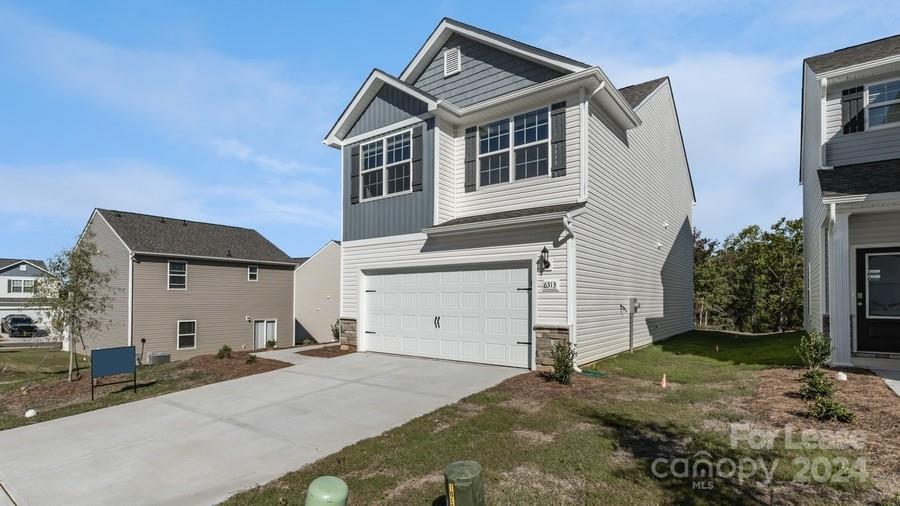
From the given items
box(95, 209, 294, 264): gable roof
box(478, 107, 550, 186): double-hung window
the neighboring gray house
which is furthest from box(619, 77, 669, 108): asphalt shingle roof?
the neighboring gray house

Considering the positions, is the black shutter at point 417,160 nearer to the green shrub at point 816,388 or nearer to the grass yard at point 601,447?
the grass yard at point 601,447

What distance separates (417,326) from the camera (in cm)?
1243

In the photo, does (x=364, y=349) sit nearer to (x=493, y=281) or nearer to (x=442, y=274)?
(x=442, y=274)

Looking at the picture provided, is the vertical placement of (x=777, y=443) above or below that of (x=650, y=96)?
below

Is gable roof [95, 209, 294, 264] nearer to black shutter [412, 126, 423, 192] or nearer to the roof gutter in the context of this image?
the roof gutter

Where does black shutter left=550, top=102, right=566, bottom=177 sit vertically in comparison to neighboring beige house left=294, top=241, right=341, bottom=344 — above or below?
above

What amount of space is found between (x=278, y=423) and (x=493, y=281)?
5.76 metres

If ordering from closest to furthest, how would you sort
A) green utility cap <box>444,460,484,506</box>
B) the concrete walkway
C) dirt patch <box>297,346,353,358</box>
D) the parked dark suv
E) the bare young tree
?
green utility cap <box>444,460,484,506</box>
the concrete walkway
dirt patch <box>297,346,353,358</box>
the bare young tree
the parked dark suv

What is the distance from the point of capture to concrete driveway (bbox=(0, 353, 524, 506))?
5.12 meters

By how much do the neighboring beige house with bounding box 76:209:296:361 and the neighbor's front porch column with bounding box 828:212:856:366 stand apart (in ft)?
A: 79.6

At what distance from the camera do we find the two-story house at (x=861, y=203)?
9.34 metres

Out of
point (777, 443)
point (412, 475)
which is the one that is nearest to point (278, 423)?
point (412, 475)

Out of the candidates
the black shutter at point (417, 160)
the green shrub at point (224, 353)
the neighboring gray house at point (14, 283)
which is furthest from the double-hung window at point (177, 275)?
the neighboring gray house at point (14, 283)

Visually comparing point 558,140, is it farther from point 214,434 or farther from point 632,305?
point 214,434
